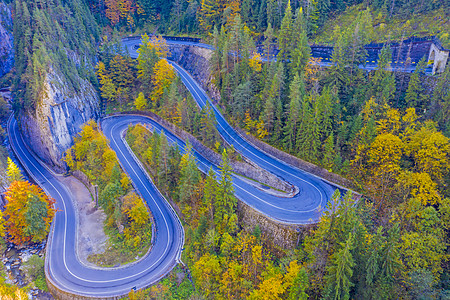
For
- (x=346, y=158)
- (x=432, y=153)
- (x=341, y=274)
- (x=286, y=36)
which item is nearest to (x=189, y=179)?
(x=346, y=158)

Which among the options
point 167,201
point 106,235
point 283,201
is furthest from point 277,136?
point 106,235

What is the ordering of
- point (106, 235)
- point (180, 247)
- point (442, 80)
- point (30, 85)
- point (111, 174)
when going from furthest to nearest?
point (30, 85)
point (111, 174)
point (106, 235)
point (180, 247)
point (442, 80)

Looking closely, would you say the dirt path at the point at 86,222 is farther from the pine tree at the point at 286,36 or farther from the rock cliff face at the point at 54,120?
the pine tree at the point at 286,36

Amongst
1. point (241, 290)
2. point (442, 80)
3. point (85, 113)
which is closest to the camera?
point (241, 290)

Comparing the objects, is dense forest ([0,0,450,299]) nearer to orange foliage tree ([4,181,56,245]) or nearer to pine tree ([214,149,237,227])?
pine tree ([214,149,237,227])

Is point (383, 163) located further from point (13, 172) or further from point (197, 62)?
point (13, 172)

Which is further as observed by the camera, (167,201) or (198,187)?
(167,201)

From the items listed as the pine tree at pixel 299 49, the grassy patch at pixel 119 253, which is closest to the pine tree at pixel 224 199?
the grassy patch at pixel 119 253

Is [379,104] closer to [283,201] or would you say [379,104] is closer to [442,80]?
[442,80]
